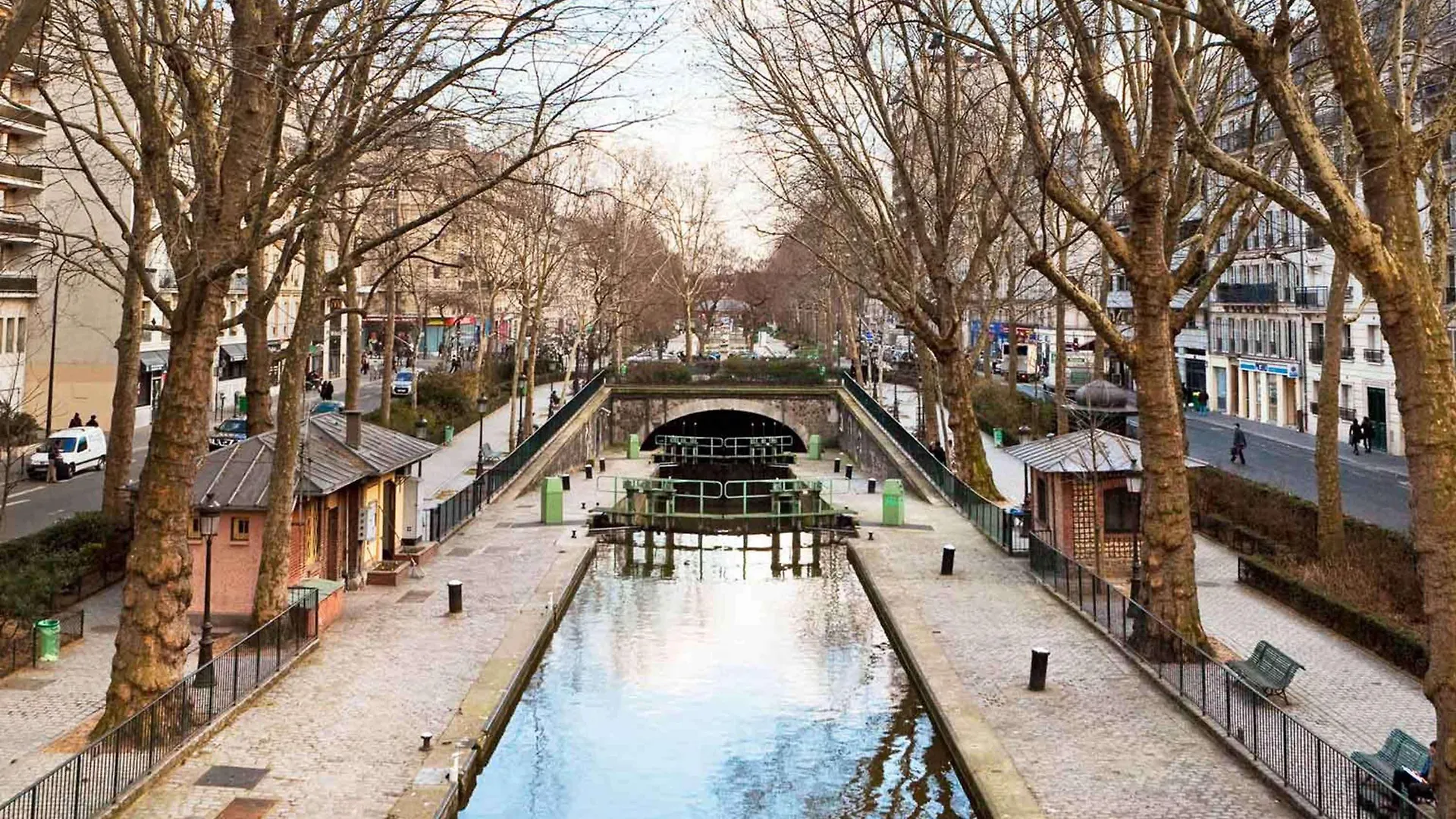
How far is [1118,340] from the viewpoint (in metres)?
17.7

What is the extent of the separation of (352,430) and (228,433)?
957 inches

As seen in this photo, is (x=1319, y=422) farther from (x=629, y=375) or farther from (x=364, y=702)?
(x=629, y=375)

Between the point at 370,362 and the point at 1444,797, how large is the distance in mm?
92850

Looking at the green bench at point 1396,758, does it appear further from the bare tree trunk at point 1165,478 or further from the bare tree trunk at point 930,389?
the bare tree trunk at point 930,389

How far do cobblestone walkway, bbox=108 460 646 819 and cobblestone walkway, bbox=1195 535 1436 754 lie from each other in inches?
445

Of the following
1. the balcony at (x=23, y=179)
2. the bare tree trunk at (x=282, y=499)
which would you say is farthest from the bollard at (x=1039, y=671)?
the balcony at (x=23, y=179)

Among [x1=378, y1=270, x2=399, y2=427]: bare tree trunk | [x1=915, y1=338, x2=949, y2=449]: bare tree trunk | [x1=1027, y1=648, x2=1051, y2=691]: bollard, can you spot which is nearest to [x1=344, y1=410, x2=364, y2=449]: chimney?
[x1=1027, y1=648, x2=1051, y2=691]: bollard

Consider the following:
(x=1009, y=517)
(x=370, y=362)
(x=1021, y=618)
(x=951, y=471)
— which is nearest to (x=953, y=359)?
(x=1009, y=517)

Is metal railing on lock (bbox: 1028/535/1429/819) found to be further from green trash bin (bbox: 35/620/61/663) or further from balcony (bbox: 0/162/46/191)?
balcony (bbox: 0/162/46/191)

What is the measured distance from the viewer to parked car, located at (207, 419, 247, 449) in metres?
43.7

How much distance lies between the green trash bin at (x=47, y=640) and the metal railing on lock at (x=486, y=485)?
10.9 meters

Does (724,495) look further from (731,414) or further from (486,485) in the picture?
(731,414)

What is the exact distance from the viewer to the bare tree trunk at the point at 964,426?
30.6 m

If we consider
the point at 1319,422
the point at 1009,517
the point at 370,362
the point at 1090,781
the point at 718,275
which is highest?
the point at 718,275
